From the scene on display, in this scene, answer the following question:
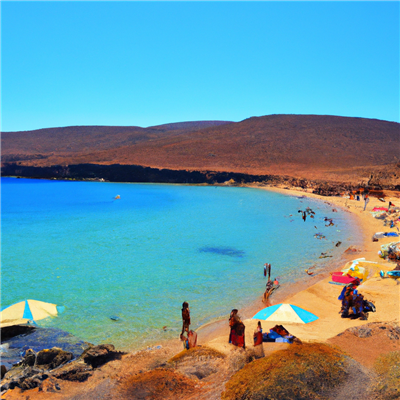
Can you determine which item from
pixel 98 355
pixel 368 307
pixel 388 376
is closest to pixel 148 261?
pixel 98 355

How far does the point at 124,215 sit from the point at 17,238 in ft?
38.5

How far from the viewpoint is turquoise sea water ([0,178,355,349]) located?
12.0 m

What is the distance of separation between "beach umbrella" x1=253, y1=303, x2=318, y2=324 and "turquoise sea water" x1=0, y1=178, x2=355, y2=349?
5.88 feet

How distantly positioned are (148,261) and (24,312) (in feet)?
26.4

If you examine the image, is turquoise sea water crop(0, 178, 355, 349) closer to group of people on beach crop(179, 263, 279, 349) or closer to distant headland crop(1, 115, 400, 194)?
group of people on beach crop(179, 263, 279, 349)

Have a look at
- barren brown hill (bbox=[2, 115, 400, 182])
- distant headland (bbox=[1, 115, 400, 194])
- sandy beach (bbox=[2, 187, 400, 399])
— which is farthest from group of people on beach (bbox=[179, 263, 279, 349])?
barren brown hill (bbox=[2, 115, 400, 182])

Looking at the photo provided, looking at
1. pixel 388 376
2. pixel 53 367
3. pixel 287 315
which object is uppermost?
pixel 388 376

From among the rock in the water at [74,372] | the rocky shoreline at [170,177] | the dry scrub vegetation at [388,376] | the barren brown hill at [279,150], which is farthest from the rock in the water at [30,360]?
the barren brown hill at [279,150]

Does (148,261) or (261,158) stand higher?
(261,158)

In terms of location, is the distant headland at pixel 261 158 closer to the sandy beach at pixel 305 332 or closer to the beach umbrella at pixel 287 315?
the sandy beach at pixel 305 332

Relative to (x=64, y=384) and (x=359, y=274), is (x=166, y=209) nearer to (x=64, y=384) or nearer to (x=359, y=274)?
(x=359, y=274)

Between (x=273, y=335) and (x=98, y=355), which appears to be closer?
(x=98, y=355)

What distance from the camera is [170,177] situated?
77.8 metres

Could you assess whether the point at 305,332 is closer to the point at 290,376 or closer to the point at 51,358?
the point at 290,376
